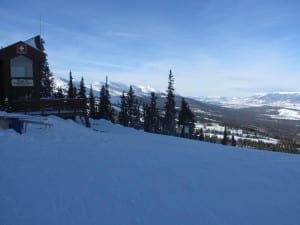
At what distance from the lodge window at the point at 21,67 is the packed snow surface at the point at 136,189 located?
61.3 ft

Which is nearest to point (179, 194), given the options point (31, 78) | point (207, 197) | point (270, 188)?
point (207, 197)

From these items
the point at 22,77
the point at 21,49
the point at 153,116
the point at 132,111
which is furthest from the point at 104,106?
the point at 21,49

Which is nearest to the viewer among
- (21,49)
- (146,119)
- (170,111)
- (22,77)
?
(21,49)

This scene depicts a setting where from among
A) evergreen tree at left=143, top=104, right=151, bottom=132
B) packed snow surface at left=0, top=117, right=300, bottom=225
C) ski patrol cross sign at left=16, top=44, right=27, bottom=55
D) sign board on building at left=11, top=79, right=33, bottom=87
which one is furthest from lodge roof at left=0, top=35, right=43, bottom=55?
evergreen tree at left=143, top=104, right=151, bottom=132

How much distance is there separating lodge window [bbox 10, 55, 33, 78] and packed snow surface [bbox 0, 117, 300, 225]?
736 inches

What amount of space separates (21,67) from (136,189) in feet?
84.7

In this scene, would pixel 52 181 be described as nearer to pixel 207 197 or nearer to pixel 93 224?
pixel 93 224

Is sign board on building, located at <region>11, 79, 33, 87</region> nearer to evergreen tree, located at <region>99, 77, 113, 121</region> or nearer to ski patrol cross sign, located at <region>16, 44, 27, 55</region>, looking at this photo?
ski patrol cross sign, located at <region>16, 44, 27, 55</region>

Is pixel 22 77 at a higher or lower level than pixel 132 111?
higher

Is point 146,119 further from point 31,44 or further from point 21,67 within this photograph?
point 21,67

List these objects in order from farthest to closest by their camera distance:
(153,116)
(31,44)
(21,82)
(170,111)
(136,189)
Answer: (153,116) → (170,111) → (31,44) → (21,82) → (136,189)

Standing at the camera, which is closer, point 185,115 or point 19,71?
point 19,71

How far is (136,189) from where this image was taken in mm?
8523

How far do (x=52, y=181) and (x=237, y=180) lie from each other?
18.7ft
